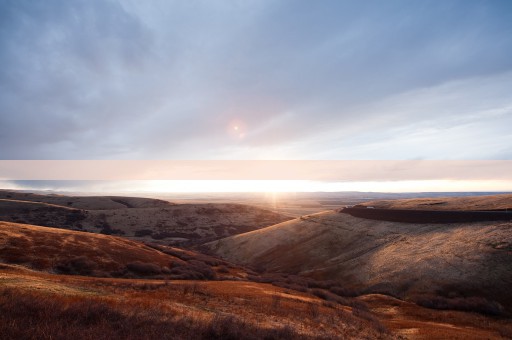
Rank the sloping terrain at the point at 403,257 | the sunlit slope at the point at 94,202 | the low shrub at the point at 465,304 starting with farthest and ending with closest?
1. the sunlit slope at the point at 94,202
2. the sloping terrain at the point at 403,257
3. the low shrub at the point at 465,304

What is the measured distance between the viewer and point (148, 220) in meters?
122

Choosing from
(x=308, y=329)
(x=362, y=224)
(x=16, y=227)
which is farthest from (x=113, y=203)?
(x=308, y=329)

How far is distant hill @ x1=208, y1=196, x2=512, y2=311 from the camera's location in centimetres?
3531

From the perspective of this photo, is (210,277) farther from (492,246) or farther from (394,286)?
(492,246)

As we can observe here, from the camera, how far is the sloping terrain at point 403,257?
3469 cm

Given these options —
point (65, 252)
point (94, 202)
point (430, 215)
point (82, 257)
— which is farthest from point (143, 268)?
point (94, 202)

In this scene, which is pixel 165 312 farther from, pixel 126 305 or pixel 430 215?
pixel 430 215

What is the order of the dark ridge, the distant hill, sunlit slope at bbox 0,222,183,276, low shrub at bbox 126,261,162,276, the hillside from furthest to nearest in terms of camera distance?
1. the dark ridge
2. low shrub at bbox 126,261,162,276
3. sunlit slope at bbox 0,222,183,276
4. the distant hill
5. the hillside

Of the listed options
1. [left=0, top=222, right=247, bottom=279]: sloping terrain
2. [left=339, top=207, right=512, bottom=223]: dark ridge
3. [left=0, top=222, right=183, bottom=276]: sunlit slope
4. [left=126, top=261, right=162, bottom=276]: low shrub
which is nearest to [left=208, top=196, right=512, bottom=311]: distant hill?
[left=339, top=207, right=512, bottom=223]: dark ridge

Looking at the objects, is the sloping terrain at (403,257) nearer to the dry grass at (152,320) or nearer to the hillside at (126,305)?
the hillside at (126,305)

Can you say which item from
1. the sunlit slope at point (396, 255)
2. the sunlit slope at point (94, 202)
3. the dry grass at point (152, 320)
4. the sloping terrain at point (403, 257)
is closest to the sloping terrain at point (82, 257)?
the dry grass at point (152, 320)

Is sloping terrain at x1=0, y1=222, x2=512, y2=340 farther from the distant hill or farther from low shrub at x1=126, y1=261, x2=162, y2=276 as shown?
the distant hill

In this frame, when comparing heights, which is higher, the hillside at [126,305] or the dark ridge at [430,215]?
the dark ridge at [430,215]

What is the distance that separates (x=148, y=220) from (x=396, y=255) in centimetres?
9985
